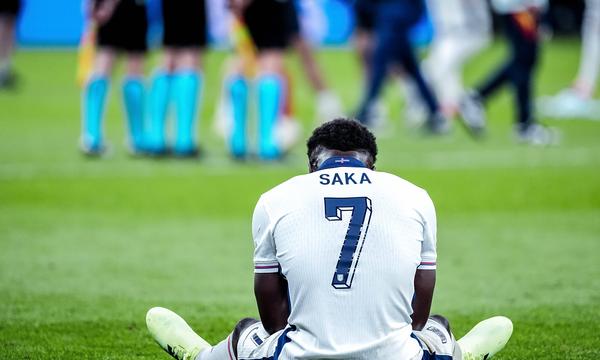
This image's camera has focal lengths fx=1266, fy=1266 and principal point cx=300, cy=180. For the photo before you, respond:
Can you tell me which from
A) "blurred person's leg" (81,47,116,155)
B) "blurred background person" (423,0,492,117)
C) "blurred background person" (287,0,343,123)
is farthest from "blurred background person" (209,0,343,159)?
"blurred background person" (423,0,492,117)

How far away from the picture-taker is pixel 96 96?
13156 millimetres

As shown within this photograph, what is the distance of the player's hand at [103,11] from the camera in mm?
13086

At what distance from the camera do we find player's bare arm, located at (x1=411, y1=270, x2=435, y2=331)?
15.9 ft

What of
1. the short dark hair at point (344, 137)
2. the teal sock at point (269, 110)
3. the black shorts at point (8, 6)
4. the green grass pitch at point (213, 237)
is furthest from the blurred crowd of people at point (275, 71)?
the short dark hair at point (344, 137)

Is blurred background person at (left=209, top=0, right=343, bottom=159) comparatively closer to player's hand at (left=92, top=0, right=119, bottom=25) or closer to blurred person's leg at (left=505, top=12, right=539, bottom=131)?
player's hand at (left=92, top=0, right=119, bottom=25)

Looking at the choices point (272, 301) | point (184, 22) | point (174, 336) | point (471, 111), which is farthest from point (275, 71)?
point (272, 301)

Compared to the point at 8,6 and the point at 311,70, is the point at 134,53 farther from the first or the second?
the point at 8,6

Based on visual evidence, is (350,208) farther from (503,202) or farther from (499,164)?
(499,164)

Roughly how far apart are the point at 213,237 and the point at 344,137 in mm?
4614

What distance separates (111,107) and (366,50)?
471 cm

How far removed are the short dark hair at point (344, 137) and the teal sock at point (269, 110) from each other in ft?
25.6

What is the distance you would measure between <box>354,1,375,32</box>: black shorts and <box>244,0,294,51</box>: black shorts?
3.59 meters

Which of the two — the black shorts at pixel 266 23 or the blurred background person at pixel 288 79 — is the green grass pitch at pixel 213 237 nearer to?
the blurred background person at pixel 288 79

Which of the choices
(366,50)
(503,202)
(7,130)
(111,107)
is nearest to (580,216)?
(503,202)
